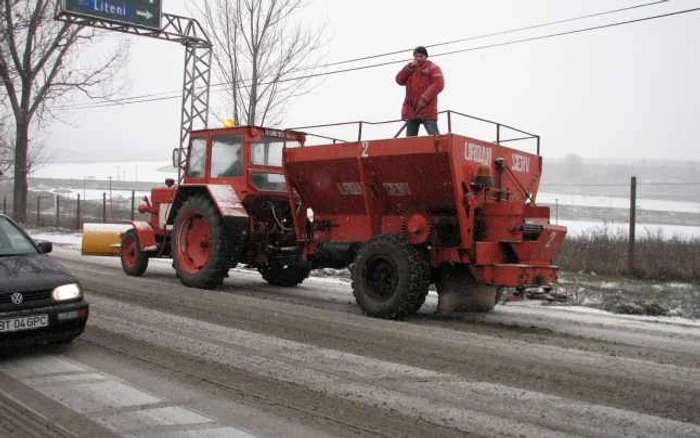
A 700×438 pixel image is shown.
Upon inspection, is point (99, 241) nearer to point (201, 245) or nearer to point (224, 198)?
point (201, 245)

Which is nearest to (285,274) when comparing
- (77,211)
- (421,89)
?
(421,89)

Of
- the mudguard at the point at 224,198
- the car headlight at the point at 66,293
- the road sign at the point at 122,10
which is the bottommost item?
the car headlight at the point at 66,293

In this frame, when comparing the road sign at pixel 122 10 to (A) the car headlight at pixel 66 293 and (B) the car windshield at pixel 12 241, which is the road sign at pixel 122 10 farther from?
(A) the car headlight at pixel 66 293

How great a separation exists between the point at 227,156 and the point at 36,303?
5590 millimetres

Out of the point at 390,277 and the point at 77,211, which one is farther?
the point at 77,211

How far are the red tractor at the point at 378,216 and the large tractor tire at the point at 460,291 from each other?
1cm

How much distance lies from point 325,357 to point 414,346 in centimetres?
99

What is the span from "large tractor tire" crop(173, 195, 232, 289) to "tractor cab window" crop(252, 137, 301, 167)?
106cm

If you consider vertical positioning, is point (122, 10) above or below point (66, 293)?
above

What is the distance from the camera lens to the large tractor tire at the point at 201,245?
34.2ft

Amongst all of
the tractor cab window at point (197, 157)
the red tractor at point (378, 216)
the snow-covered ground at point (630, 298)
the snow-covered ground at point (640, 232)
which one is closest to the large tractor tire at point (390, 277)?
the red tractor at point (378, 216)

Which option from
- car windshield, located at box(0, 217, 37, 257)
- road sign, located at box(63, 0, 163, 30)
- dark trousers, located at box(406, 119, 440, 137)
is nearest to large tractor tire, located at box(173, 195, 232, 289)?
dark trousers, located at box(406, 119, 440, 137)

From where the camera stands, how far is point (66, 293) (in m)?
6.09

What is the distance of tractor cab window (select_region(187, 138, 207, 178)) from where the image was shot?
37.4ft
